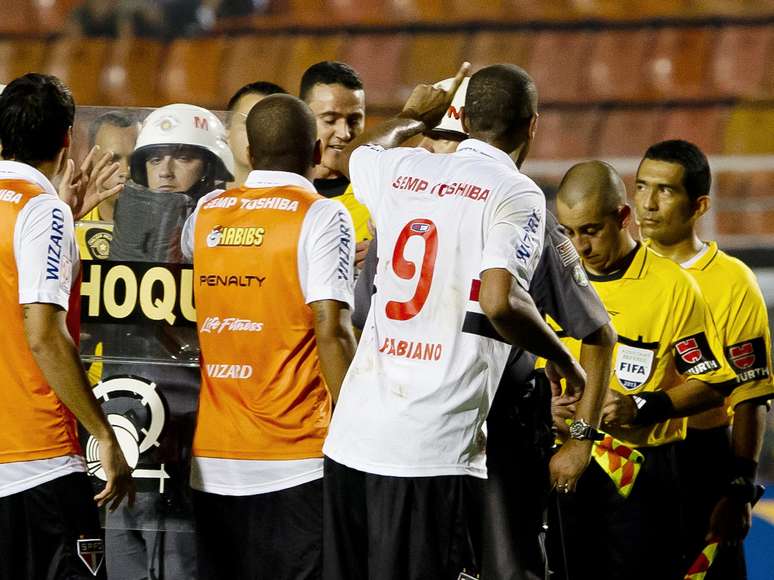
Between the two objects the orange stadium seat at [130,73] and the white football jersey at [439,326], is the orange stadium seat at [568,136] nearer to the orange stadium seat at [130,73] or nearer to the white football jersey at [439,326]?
the orange stadium seat at [130,73]

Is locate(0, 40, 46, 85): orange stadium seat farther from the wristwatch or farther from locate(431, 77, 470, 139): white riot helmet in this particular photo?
the wristwatch

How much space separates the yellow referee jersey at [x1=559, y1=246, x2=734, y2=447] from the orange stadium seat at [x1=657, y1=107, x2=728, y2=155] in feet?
17.6

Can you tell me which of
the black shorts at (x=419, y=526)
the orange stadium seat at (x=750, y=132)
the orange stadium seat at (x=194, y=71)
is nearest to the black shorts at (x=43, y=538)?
the black shorts at (x=419, y=526)

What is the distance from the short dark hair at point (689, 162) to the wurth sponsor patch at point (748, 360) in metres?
0.53

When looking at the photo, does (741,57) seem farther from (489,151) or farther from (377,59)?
(489,151)

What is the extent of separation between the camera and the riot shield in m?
3.48

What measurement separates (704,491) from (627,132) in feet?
17.7

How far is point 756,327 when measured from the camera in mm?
4164

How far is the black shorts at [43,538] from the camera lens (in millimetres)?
2896

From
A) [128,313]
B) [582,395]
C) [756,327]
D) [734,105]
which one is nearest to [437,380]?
[582,395]

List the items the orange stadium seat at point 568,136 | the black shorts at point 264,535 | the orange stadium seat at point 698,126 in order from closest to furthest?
1. the black shorts at point 264,535
2. the orange stadium seat at point 698,126
3. the orange stadium seat at point 568,136

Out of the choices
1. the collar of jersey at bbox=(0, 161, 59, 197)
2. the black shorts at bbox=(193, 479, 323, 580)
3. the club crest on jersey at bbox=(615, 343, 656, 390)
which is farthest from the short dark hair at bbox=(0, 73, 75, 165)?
the club crest on jersey at bbox=(615, 343, 656, 390)

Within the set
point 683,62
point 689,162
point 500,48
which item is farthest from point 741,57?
point 689,162

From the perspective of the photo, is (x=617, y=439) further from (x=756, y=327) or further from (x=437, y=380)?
Answer: (x=437, y=380)
